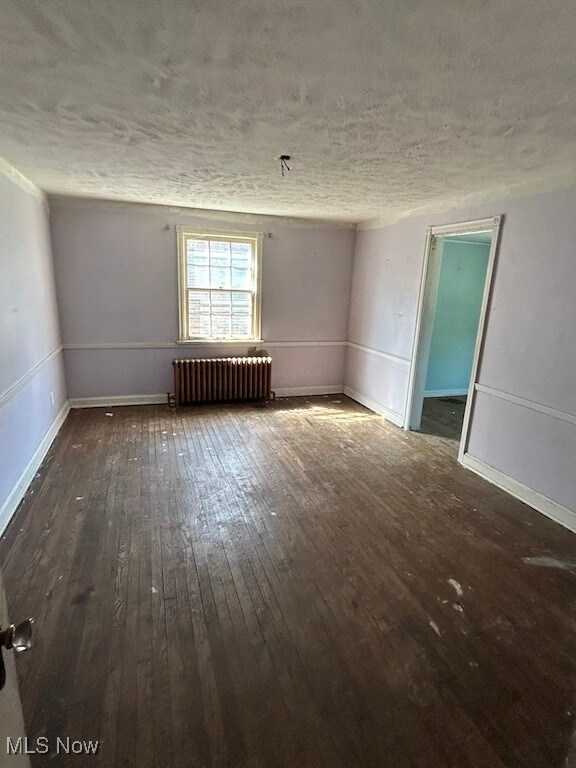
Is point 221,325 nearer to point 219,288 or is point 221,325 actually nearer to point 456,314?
point 219,288

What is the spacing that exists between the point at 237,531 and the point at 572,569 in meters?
2.10

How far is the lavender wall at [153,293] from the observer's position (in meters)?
4.69

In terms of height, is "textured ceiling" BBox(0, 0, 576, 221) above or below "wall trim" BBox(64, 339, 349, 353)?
above

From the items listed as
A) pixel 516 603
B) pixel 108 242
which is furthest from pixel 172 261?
pixel 516 603

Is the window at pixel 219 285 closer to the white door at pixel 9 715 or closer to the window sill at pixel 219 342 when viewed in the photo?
the window sill at pixel 219 342

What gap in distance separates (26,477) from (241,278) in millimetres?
3471

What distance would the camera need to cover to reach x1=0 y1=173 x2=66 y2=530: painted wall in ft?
9.30

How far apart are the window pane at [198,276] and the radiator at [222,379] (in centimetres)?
100

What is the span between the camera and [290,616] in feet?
6.59

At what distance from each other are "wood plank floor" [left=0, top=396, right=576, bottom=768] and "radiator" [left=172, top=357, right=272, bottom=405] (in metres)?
1.73

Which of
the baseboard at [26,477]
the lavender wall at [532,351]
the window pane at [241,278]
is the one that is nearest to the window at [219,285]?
the window pane at [241,278]

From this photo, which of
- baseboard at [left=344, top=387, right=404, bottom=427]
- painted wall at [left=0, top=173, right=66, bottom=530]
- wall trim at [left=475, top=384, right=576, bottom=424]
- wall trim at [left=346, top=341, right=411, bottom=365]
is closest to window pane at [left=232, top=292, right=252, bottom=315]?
wall trim at [left=346, top=341, right=411, bottom=365]

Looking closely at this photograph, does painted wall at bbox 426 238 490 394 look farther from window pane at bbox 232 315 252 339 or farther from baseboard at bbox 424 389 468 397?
window pane at bbox 232 315 252 339

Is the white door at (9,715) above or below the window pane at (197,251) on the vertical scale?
below
